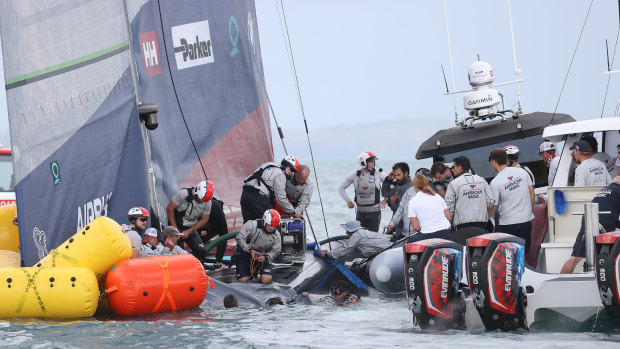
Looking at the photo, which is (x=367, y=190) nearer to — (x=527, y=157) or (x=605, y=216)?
(x=527, y=157)

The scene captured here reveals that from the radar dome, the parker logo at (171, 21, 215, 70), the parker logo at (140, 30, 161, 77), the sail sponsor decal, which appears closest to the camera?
the sail sponsor decal

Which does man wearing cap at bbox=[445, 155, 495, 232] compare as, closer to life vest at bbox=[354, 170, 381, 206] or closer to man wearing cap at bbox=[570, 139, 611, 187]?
man wearing cap at bbox=[570, 139, 611, 187]

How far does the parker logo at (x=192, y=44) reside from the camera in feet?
44.9

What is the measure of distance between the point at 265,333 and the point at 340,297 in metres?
2.42

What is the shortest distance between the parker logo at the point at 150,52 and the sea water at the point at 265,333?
12.5 ft

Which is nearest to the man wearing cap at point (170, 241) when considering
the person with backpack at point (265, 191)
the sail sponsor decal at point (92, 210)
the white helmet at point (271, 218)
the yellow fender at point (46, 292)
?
the sail sponsor decal at point (92, 210)

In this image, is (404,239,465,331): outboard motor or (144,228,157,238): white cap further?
(144,228,157,238): white cap

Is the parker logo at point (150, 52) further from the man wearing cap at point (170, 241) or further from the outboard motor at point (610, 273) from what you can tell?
the outboard motor at point (610, 273)

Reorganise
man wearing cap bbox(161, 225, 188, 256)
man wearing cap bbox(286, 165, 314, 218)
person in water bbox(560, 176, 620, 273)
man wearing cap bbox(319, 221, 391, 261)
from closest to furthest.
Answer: person in water bbox(560, 176, 620, 273) < man wearing cap bbox(161, 225, 188, 256) < man wearing cap bbox(319, 221, 391, 261) < man wearing cap bbox(286, 165, 314, 218)

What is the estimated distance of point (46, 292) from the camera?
9.30m

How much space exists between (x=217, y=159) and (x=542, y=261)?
5.56 meters

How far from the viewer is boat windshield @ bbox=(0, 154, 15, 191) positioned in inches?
643

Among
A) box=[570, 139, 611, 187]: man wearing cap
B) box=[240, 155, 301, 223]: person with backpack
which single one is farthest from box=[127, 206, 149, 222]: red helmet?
box=[570, 139, 611, 187]: man wearing cap

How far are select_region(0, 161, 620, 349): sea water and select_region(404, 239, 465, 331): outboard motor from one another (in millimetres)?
117
